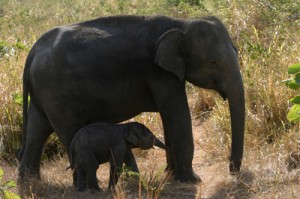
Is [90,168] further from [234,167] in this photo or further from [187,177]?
[234,167]

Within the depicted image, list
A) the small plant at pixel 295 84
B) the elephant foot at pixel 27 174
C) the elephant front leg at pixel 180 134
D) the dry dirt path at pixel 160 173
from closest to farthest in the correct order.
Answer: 1. the small plant at pixel 295 84
2. the dry dirt path at pixel 160 173
3. the elephant front leg at pixel 180 134
4. the elephant foot at pixel 27 174

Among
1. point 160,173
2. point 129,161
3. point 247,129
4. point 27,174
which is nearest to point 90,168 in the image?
point 129,161

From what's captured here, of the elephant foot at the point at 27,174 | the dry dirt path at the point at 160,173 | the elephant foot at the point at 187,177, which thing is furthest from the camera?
the elephant foot at the point at 27,174

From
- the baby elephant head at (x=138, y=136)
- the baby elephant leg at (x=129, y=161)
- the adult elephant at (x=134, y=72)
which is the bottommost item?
the baby elephant leg at (x=129, y=161)

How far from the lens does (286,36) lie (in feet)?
31.7

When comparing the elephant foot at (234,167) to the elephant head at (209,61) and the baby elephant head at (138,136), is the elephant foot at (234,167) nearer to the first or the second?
the elephant head at (209,61)

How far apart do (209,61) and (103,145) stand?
1.28 metres

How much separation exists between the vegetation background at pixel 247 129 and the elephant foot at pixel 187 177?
8 centimetres

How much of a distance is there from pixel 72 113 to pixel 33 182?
0.75 metres

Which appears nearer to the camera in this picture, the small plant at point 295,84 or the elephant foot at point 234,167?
the small plant at point 295,84

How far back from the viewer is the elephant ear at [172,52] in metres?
6.62

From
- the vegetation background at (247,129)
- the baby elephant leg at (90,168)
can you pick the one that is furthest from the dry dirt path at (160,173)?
the baby elephant leg at (90,168)

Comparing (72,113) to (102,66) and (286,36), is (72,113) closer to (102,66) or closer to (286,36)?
(102,66)

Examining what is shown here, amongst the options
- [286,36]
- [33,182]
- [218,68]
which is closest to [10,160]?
[33,182]
